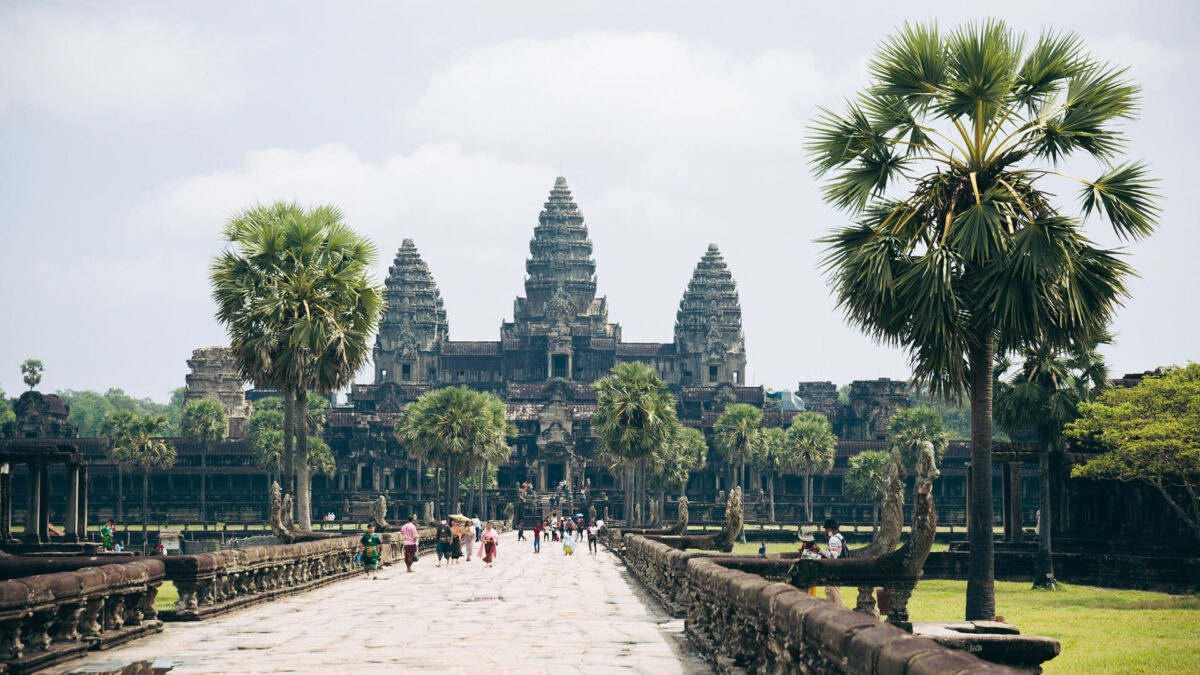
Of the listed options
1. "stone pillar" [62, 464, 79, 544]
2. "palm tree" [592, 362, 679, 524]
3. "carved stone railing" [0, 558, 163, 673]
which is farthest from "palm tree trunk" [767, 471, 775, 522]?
"carved stone railing" [0, 558, 163, 673]

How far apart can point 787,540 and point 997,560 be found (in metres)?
42.9

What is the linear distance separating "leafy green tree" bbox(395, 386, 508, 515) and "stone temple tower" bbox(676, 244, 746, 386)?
8757cm

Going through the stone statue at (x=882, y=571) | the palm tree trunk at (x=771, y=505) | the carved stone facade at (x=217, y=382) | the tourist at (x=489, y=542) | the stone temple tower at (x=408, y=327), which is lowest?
the palm tree trunk at (x=771, y=505)

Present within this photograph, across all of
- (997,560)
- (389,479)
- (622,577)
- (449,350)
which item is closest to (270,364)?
Answer: (622,577)

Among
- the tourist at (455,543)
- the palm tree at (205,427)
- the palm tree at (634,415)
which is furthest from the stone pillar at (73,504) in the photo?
the palm tree at (205,427)

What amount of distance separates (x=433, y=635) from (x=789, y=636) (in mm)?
8065

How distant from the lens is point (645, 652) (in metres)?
15.9

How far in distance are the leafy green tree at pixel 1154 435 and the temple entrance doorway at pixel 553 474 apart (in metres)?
82.0

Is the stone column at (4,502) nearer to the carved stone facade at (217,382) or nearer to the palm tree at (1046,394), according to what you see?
the palm tree at (1046,394)

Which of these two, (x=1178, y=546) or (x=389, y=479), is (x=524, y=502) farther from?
(x=1178, y=546)

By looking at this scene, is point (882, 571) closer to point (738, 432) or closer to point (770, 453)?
point (738, 432)

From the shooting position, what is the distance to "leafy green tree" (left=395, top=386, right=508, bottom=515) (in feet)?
251

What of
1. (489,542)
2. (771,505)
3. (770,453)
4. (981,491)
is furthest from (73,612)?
(771,505)

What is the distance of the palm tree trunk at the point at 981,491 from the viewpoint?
829 inches
